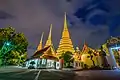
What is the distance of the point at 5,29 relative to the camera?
40.9 m

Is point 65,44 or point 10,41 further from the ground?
point 65,44

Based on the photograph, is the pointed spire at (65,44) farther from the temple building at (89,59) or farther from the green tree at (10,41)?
the green tree at (10,41)

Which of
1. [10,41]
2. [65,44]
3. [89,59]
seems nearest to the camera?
[10,41]

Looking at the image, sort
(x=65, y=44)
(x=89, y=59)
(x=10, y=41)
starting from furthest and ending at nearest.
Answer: (x=65, y=44) < (x=89, y=59) < (x=10, y=41)

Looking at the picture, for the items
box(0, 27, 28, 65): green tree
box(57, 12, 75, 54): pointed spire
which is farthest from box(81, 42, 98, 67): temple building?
box(0, 27, 28, 65): green tree

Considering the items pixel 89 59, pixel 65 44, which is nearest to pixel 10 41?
pixel 89 59

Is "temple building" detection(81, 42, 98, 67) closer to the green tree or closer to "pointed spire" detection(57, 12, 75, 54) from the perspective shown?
"pointed spire" detection(57, 12, 75, 54)

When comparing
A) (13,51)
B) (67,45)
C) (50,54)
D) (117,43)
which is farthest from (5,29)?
(67,45)

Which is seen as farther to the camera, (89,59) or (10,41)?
(89,59)

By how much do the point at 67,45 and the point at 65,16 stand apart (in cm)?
2341

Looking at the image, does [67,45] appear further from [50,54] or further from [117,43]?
[117,43]

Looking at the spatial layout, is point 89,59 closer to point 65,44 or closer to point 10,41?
point 65,44

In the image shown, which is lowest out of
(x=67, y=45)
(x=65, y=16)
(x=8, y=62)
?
(x=8, y=62)

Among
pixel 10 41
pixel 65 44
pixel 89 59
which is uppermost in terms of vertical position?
pixel 65 44
